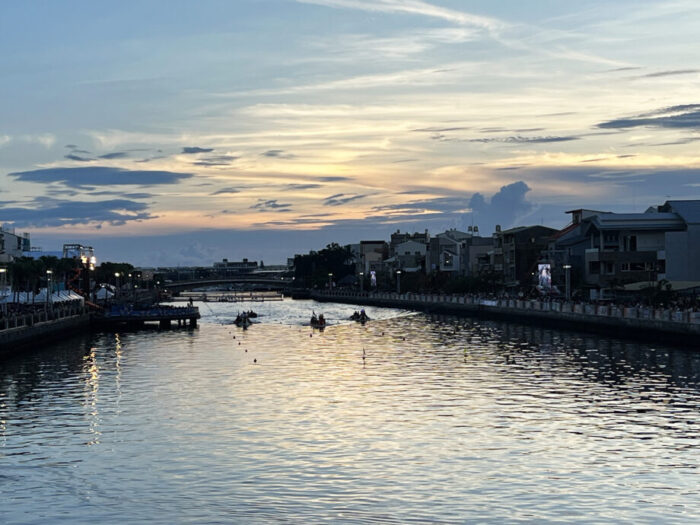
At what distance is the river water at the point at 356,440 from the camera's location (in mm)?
32469

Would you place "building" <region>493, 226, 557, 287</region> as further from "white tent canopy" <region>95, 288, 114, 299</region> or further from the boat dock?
"white tent canopy" <region>95, 288, 114, 299</region>

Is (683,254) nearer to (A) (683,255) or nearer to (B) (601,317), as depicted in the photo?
(A) (683,255)

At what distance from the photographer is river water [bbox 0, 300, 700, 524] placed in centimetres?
3247

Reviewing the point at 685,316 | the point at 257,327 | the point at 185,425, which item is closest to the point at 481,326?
the point at 257,327

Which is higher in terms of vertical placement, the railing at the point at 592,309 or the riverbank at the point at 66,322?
the railing at the point at 592,309

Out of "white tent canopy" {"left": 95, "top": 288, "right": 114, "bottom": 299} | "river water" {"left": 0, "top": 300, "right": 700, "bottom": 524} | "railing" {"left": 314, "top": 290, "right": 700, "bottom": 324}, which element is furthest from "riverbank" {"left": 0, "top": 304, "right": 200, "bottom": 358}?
"railing" {"left": 314, "top": 290, "right": 700, "bottom": 324}

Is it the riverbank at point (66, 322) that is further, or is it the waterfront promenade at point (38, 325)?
the riverbank at point (66, 322)

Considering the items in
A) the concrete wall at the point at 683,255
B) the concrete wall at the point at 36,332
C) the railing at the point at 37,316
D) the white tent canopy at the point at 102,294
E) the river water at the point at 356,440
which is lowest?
the river water at the point at 356,440

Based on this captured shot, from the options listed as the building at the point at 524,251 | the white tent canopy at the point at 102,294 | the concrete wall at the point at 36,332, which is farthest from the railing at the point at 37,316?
the building at the point at 524,251

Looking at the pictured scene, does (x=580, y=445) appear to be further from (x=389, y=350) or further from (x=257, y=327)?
(x=257, y=327)

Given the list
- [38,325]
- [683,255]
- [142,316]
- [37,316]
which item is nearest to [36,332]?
[38,325]

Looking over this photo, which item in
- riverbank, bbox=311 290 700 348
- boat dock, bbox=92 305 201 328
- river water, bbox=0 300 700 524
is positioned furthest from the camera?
boat dock, bbox=92 305 201 328

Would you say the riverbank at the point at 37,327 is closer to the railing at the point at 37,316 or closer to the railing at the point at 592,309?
the railing at the point at 37,316

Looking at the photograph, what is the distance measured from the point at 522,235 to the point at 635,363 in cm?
11011
